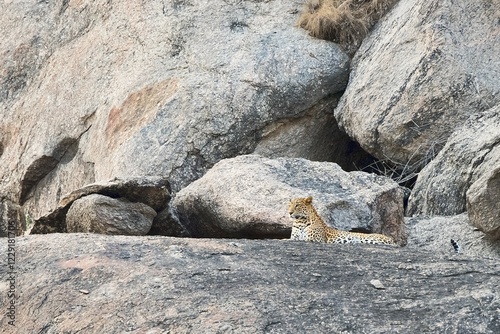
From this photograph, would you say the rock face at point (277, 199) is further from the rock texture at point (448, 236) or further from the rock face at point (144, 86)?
the rock face at point (144, 86)

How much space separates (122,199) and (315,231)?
6.93 feet

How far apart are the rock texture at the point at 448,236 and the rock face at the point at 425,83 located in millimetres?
1900

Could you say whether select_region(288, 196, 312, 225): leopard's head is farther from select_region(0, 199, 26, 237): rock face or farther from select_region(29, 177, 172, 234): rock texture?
select_region(0, 199, 26, 237): rock face

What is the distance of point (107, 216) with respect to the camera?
37.7 feet

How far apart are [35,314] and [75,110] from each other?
9127mm

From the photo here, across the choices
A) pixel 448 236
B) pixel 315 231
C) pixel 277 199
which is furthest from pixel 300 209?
pixel 448 236

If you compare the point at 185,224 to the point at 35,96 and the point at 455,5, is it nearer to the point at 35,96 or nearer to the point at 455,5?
the point at 455,5

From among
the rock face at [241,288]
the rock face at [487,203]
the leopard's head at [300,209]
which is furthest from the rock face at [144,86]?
the rock face at [241,288]

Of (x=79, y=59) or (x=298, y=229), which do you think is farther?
(x=79, y=59)

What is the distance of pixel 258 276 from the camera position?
8.54m

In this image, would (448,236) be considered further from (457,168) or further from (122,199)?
(122,199)

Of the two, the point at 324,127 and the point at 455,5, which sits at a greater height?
the point at 455,5

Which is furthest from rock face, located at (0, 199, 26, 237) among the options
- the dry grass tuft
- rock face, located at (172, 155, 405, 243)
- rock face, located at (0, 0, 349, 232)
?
the dry grass tuft

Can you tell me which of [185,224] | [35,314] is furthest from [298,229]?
[35,314]
